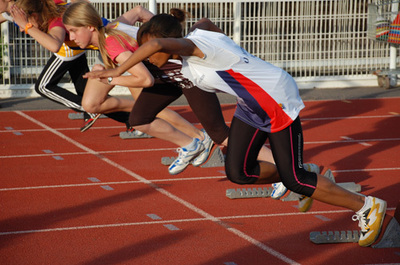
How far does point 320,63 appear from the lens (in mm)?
12531

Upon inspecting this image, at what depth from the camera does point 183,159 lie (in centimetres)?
601

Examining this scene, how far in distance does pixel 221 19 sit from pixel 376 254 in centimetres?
816

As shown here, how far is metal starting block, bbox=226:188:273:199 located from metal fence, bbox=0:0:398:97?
6.49 meters

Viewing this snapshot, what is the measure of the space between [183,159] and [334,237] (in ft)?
5.83

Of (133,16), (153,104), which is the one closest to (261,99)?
(153,104)

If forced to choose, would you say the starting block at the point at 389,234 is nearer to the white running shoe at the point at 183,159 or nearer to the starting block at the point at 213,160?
the white running shoe at the point at 183,159

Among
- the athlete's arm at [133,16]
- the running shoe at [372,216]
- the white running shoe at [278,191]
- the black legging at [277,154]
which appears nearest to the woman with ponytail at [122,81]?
the athlete's arm at [133,16]

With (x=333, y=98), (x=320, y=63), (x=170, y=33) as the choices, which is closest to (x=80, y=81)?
(x=170, y=33)

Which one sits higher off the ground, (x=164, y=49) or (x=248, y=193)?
(x=164, y=49)

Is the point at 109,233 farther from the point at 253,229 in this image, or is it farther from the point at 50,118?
the point at 50,118

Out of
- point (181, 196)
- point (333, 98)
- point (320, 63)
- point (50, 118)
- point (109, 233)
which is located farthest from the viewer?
point (320, 63)

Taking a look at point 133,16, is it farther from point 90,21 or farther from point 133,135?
point 133,135

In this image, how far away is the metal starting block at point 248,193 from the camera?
5844 millimetres

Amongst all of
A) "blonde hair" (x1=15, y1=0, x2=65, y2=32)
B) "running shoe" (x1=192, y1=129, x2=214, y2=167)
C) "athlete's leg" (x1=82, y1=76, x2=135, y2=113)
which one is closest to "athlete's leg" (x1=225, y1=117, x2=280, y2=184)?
"running shoe" (x1=192, y1=129, x2=214, y2=167)
